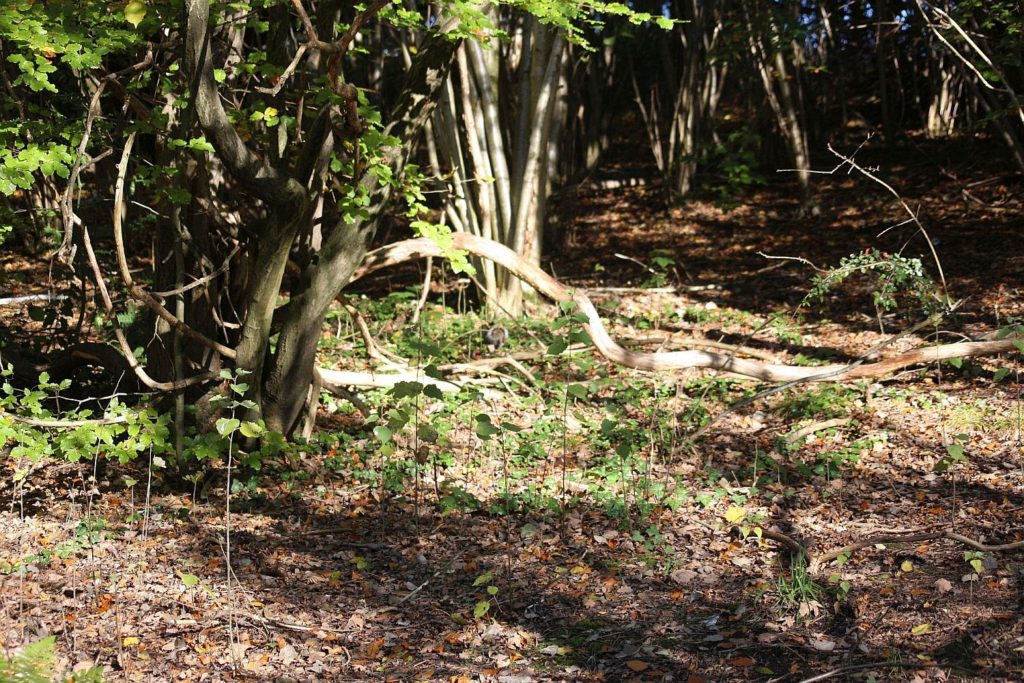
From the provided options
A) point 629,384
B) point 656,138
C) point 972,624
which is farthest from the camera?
point 656,138

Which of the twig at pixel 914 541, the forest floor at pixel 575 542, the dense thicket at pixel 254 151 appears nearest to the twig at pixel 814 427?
the forest floor at pixel 575 542

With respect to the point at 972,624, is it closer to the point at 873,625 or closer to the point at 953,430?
the point at 873,625

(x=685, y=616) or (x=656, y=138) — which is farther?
(x=656, y=138)

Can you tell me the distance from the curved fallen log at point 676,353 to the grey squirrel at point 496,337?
1.25m

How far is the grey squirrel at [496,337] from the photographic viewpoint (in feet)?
26.5

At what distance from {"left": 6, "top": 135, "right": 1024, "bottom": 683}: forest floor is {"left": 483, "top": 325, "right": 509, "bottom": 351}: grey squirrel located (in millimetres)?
188

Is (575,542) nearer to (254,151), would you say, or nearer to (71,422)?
(71,422)

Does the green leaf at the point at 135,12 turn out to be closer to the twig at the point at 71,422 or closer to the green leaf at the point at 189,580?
the twig at the point at 71,422

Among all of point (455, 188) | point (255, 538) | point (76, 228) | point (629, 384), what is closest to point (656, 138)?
point (455, 188)

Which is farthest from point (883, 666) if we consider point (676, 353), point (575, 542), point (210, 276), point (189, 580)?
point (210, 276)

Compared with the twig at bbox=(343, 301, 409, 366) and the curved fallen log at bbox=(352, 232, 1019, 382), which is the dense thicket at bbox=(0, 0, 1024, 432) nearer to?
the curved fallen log at bbox=(352, 232, 1019, 382)

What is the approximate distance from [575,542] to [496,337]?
3.41 m

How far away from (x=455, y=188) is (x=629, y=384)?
3040 millimetres

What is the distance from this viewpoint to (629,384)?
→ 285 inches
